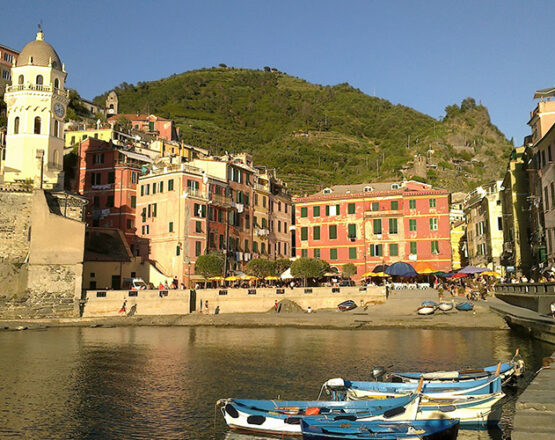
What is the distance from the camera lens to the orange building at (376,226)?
216ft

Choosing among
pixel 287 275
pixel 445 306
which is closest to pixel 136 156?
pixel 287 275

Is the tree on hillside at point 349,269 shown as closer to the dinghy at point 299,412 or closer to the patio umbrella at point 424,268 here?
the patio umbrella at point 424,268

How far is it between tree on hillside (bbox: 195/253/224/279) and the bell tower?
18.2 metres

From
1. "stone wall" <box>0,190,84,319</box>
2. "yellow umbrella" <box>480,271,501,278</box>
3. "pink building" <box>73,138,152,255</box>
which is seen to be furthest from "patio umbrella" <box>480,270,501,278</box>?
"stone wall" <box>0,190,84,319</box>

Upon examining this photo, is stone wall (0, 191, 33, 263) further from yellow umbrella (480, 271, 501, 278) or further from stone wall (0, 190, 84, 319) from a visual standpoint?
yellow umbrella (480, 271, 501, 278)

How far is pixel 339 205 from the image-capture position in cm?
7044

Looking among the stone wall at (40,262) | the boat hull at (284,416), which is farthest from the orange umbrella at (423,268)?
the boat hull at (284,416)

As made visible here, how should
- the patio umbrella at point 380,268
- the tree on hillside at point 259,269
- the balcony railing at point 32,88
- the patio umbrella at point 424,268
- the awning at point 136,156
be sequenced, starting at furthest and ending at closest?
the awning at point 136,156 < the patio umbrella at point 380,268 < the tree on hillside at point 259,269 < the balcony railing at point 32,88 < the patio umbrella at point 424,268

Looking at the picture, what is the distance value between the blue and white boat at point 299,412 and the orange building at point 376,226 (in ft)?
167

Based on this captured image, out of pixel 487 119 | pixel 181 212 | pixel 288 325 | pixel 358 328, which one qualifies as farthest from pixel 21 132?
pixel 487 119

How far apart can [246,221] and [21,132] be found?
28114 mm

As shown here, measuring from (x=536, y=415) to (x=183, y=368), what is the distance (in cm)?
2018

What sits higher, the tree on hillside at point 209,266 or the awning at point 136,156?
the awning at point 136,156

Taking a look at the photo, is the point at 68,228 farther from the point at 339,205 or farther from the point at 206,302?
the point at 339,205
